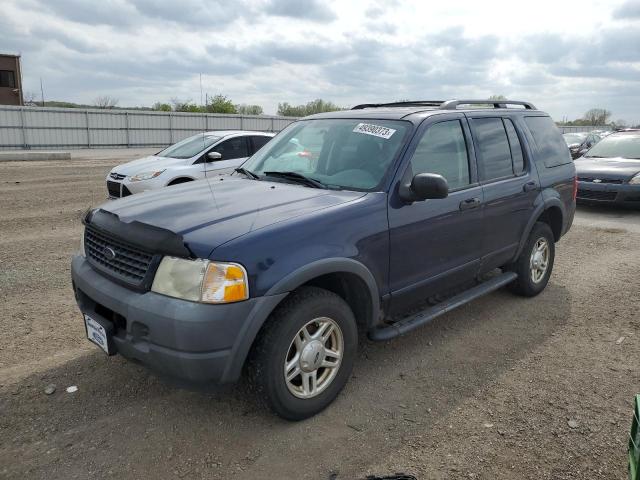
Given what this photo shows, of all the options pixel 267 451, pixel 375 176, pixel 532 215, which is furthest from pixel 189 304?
pixel 532 215

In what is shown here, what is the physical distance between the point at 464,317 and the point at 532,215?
3.83 ft

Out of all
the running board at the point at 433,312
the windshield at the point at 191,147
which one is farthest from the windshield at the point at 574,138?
the running board at the point at 433,312

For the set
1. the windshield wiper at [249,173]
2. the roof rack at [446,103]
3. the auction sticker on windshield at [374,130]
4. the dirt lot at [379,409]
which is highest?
the roof rack at [446,103]

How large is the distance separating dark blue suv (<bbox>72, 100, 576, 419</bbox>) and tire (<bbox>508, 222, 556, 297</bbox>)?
29 cm

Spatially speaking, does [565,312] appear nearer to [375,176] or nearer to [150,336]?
[375,176]

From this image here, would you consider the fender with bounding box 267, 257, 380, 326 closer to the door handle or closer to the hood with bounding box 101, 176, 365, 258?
the hood with bounding box 101, 176, 365, 258

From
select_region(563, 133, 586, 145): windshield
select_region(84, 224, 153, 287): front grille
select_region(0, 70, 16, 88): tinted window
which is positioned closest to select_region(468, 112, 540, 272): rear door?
select_region(84, 224, 153, 287): front grille

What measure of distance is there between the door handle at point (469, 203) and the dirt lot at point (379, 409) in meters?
1.12

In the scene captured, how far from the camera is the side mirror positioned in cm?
336

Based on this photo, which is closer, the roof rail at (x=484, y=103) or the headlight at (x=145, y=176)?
the roof rail at (x=484, y=103)

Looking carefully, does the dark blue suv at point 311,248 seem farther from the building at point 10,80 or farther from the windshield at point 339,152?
the building at point 10,80

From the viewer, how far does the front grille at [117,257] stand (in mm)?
2879

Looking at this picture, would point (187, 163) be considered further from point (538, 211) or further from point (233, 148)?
point (538, 211)

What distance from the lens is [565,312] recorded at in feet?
16.3
